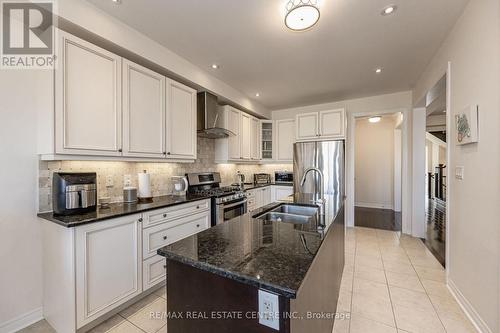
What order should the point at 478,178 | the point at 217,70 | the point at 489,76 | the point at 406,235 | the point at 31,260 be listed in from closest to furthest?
the point at 489,76 < the point at 478,178 < the point at 31,260 < the point at 217,70 < the point at 406,235

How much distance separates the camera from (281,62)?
2912 mm

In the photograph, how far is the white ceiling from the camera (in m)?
1.91

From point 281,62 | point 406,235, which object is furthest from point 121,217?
point 406,235

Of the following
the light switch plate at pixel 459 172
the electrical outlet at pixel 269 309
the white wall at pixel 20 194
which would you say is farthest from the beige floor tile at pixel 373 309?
the white wall at pixel 20 194

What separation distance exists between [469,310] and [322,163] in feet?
9.00

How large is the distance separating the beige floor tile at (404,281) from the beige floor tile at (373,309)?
17.5 inches

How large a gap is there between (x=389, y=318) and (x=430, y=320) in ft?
1.08

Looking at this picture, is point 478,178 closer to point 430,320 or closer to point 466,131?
point 466,131

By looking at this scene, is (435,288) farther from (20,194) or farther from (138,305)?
(20,194)

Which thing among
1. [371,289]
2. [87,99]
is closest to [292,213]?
[371,289]

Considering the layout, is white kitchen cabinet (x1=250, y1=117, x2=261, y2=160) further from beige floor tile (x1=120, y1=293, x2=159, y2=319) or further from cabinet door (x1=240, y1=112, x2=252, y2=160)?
beige floor tile (x1=120, y1=293, x2=159, y2=319)

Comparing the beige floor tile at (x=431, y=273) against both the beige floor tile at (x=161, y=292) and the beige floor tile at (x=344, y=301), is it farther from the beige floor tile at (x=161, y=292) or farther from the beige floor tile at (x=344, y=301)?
the beige floor tile at (x=161, y=292)

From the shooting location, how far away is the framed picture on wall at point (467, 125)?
1728 millimetres

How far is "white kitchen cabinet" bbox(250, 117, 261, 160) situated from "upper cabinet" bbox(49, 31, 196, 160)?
2037mm
